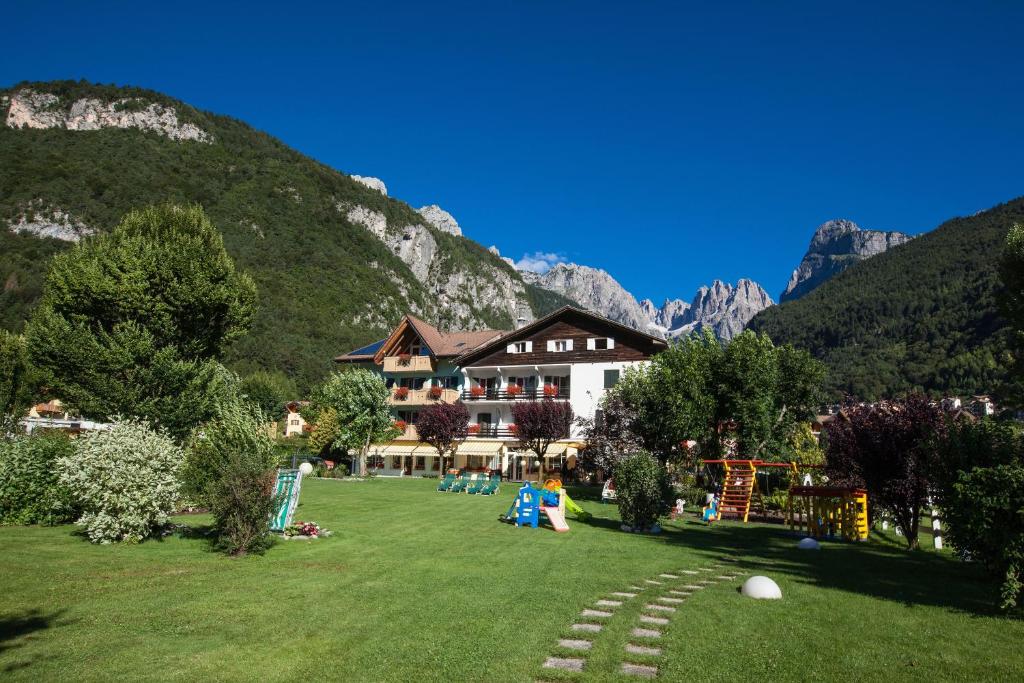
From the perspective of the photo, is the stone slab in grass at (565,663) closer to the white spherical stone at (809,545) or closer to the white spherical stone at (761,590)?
the white spherical stone at (761,590)

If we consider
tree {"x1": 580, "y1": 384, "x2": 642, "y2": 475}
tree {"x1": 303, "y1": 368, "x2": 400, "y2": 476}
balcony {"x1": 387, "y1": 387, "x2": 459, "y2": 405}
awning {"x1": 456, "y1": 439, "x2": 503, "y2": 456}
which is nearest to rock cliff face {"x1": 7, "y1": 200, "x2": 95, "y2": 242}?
balcony {"x1": 387, "y1": 387, "x2": 459, "y2": 405}

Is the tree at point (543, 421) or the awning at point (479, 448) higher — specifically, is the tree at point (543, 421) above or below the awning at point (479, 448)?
above

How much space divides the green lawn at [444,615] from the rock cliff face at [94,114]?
167407mm

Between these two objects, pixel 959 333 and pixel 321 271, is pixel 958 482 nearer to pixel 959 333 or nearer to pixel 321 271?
pixel 959 333

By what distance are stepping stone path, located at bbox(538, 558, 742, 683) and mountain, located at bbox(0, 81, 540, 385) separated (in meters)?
95.4

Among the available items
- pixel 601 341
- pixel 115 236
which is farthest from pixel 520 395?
pixel 115 236

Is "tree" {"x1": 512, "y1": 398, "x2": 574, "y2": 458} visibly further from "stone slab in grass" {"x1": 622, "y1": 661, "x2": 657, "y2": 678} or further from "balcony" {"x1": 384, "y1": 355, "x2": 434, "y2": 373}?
"stone slab in grass" {"x1": 622, "y1": 661, "x2": 657, "y2": 678}

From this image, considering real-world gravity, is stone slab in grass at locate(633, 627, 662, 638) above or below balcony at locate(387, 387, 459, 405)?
below

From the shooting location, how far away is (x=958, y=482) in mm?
10445

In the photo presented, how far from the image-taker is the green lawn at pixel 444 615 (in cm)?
700

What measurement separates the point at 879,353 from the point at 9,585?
138 m

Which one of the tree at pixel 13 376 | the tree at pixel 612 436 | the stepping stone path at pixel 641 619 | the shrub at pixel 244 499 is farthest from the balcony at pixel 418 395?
the stepping stone path at pixel 641 619

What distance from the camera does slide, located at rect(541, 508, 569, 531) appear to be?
19.4m

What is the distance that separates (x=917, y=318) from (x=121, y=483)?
140671 millimetres
